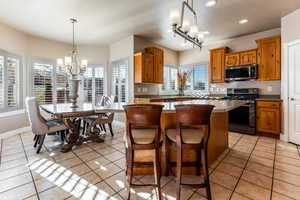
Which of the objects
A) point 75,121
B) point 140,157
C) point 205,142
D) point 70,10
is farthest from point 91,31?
point 205,142

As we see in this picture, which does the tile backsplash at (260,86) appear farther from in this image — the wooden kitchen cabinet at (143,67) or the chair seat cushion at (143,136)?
the chair seat cushion at (143,136)

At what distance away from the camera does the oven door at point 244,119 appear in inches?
147

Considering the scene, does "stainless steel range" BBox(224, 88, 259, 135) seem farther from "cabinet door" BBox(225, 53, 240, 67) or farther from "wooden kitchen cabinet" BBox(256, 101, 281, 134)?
"cabinet door" BBox(225, 53, 240, 67)

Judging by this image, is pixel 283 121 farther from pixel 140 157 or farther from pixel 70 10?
pixel 70 10

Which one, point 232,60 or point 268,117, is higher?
point 232,60

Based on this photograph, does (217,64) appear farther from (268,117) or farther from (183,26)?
(183,26)

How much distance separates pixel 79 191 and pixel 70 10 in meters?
3.38

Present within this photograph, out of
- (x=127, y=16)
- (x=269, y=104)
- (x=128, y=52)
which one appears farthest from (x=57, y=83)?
(x=269, y=104)

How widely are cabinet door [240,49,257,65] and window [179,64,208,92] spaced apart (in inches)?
55.3

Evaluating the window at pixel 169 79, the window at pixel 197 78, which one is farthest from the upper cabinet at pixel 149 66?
the window at pixel 197 78

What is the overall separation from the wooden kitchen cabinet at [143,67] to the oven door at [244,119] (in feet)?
8.57

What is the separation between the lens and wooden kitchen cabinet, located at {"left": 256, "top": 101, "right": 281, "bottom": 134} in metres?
3.44

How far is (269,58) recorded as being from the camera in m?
3.74

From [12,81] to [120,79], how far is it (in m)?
3.00
